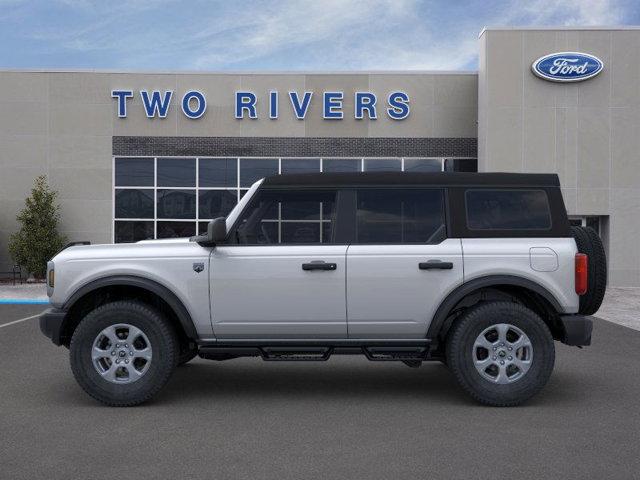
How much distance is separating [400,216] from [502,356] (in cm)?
144

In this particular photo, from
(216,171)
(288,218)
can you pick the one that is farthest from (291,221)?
(216,171)

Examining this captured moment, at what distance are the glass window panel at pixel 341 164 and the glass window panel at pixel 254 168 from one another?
1558 millimetres

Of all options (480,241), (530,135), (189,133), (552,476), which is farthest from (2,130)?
(552,476)

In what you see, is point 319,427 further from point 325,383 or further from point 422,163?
point 422,163

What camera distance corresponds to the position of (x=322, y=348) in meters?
6.14

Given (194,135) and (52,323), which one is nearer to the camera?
(52,323)

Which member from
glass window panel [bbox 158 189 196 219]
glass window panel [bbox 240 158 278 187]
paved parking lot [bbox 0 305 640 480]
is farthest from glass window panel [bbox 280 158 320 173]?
paved parking lot [bbox 0 305 640 480]

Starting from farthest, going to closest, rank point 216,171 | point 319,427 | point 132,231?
point 132,231, point 216,171, point 319,427

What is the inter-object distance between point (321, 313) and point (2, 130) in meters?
19.6

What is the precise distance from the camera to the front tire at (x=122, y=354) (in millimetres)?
5992

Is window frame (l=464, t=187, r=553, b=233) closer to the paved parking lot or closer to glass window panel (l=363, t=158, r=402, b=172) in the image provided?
the paved parking lot

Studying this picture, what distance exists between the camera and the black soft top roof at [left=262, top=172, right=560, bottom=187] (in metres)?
6.24

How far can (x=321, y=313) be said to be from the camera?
19.8 feet

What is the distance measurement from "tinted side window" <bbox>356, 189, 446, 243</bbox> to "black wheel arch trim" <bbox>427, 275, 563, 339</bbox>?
46 centimetres
